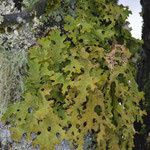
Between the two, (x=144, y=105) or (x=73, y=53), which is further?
(x=144, y=105)

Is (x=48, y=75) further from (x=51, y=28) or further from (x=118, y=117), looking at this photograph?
(x=118, y=117)

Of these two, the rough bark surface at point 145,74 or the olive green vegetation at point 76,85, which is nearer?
the olive green vegetation at point 76,85

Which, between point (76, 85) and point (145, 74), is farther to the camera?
point (145, 74)

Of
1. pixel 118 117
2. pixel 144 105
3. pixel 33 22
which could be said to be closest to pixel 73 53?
pixel 33 22

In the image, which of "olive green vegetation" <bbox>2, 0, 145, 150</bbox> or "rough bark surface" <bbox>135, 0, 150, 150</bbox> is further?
"rough bark surface" <bbox>135, 0, 150, 150</bbox>

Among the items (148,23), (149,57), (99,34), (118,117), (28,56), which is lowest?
(118,117)

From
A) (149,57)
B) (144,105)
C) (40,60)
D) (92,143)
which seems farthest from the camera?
(149,57)

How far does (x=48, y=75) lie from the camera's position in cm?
109

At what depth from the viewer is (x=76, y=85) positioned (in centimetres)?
104

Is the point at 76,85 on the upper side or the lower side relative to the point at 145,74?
lower

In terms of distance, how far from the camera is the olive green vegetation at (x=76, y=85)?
3.43 feet

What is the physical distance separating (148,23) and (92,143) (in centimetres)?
134

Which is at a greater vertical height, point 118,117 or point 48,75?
point 48,75

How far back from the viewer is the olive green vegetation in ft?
3.43
